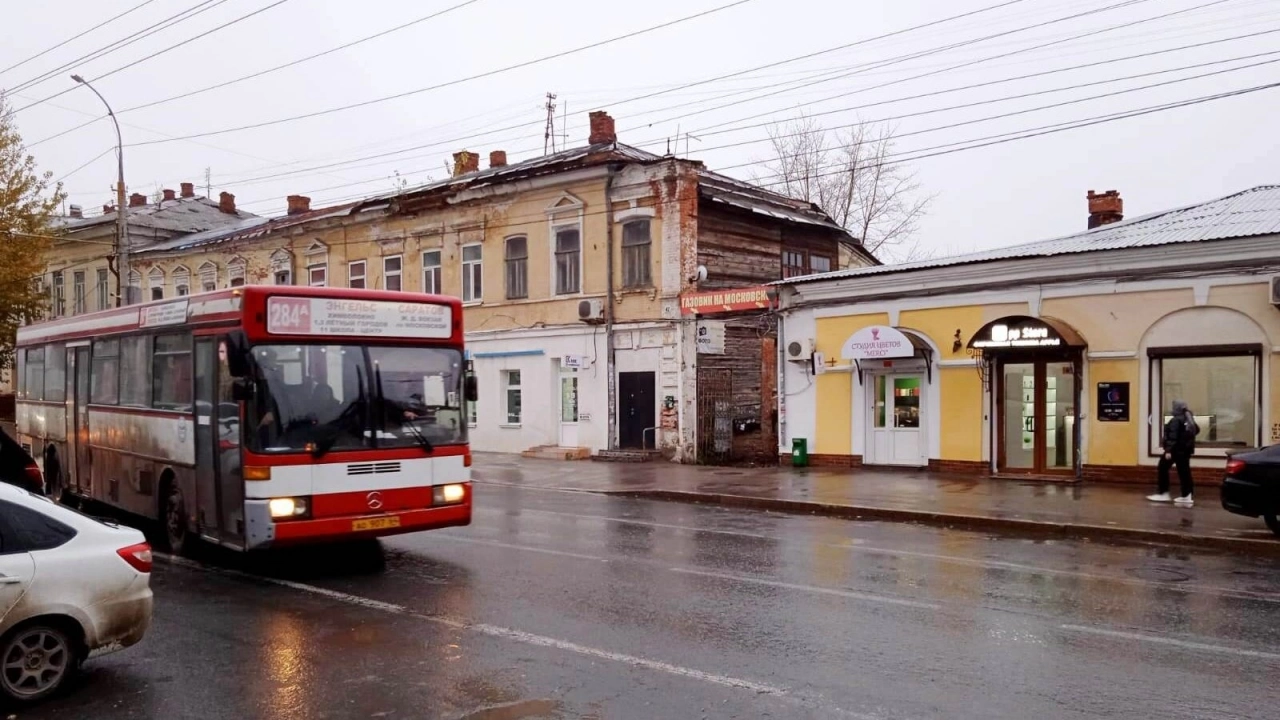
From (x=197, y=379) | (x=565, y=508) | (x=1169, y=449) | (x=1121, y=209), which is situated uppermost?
(x=1121, y=209)

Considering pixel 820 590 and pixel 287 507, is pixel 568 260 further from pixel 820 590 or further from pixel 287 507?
pixel 820 590

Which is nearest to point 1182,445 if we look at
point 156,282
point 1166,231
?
point 1166,231

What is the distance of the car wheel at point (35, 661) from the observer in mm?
6250

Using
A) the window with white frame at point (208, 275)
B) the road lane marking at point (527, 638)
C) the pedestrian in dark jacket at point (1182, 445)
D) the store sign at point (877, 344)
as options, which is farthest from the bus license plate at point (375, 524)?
the window with white frame at point (208, 275)

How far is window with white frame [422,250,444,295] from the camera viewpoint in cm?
3222

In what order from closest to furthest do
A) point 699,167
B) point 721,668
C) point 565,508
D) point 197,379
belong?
point 721,668
point 197,379
point 565,508
point 699,167

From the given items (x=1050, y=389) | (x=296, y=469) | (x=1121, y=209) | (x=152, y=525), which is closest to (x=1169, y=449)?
(x=1050, y=389)

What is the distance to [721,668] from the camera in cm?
694

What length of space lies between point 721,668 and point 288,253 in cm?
3375

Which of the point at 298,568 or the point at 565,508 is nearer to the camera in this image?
the point at 298,568

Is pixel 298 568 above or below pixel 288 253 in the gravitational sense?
below

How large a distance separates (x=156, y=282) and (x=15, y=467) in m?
34.1

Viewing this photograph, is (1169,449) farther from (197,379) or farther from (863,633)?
(197,379)

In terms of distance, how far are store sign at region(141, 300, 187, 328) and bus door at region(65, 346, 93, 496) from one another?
2.62m
